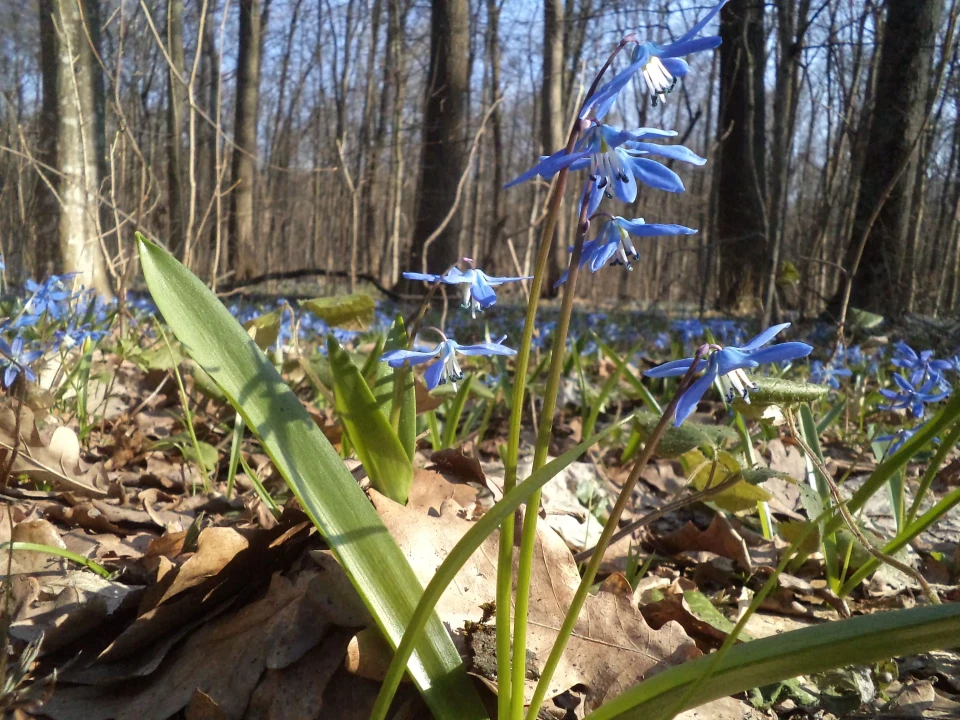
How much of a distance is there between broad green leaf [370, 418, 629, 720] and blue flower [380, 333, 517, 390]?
1.00 ft

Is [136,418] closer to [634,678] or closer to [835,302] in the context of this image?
[634,678]

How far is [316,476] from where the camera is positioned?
3.51 ft

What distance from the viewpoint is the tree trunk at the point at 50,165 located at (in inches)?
301

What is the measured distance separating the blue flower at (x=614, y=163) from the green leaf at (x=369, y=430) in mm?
581

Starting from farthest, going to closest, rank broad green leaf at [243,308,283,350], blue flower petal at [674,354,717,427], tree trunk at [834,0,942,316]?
tree trunk at [834,0,942,316], broad green leaf at [243,308,283,350], blue flower petal at [674,354,717,427]

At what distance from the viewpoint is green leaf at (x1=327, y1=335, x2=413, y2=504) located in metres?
1.34

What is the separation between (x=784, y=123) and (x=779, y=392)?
15.0ft

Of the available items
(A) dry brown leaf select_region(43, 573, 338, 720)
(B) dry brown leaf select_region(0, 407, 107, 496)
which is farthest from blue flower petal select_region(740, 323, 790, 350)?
(B) dry brown leaf select_region(0, 407, 107, 496)

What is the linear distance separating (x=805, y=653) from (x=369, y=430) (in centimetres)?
81

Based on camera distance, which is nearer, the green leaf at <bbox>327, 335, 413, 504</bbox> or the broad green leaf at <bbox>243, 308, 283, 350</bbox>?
the green leaf at <bbox>327, 335, 413, 504</bbox>

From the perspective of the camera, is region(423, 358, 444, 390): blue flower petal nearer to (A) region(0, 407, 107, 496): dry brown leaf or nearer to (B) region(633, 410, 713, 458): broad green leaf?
(B) region(633, 410, 713, 458): broad green leaf

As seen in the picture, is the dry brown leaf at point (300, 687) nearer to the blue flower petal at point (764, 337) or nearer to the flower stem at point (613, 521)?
the flower stem at point (613, 521)

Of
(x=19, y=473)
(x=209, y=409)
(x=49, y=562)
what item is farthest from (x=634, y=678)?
(x=209, y=409)

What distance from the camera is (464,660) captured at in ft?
3.78
